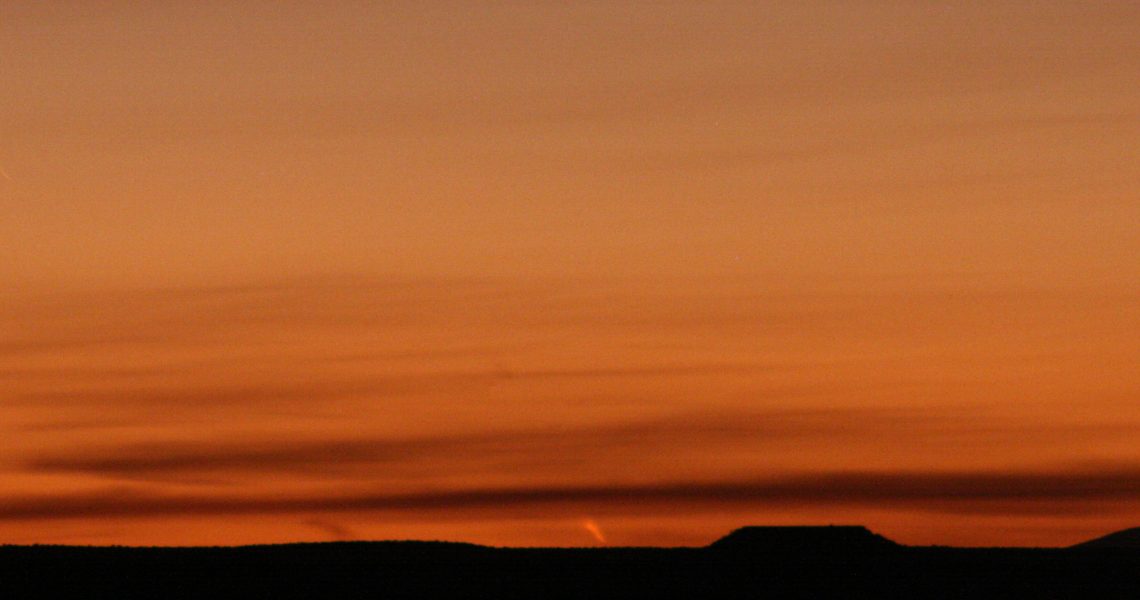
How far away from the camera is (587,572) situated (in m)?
149

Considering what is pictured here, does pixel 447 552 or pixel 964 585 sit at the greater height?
pixel 447 552

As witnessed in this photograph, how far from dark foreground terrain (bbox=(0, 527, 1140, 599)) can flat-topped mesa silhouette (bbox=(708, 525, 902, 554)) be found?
0.56ft

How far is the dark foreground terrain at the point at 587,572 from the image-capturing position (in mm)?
131750

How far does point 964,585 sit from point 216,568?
4816cm

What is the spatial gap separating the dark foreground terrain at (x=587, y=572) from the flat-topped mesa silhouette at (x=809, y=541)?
169 mm

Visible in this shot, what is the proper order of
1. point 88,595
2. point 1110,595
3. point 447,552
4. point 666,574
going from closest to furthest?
point 88,595
point 1110,595
point 666,574
point 447,552

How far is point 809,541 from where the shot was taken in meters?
180

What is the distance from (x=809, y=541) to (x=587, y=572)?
35.6m

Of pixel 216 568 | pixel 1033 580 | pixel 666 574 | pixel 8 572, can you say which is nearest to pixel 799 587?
pixel 666 574

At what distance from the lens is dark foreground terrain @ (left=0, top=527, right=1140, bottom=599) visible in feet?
432

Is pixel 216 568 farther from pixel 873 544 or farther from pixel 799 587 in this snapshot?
pixel 873 544

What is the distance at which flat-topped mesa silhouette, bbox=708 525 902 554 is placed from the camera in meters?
177

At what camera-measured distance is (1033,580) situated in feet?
502

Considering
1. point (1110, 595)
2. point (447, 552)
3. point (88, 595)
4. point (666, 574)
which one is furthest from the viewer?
point (447, 552)
